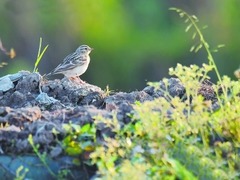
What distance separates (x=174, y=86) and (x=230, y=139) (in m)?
1.61

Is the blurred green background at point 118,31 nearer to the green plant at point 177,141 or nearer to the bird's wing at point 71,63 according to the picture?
the bird's wing at point 71,63

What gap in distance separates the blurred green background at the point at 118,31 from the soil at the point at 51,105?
43.9 feet

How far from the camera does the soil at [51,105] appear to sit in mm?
7377

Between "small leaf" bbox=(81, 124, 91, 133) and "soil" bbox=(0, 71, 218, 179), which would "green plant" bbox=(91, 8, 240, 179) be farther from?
"soil" bbox=(0, 71, 218, 179)

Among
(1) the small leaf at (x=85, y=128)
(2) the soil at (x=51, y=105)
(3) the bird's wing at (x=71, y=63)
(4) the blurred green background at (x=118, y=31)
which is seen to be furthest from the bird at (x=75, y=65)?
(4) the blurred green background at (x=118, y=31)

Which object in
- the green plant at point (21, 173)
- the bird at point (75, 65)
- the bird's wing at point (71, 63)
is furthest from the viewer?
the bird's wing at point (71, 63)

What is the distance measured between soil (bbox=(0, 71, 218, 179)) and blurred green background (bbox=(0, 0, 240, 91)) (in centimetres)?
1337

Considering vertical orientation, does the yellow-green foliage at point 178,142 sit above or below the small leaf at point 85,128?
above

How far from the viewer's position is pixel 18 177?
700cm

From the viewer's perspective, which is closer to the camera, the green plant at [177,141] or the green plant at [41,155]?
the green plant at [177,141]

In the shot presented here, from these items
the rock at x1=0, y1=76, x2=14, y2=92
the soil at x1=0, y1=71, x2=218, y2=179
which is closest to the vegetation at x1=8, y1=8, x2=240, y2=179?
the soil at x1=0, y1=71, x2=218, y2=179

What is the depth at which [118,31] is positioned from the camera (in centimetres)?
2388

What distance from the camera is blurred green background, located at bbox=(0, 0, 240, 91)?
2309 centimetres

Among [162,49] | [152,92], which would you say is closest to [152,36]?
[162,49]
